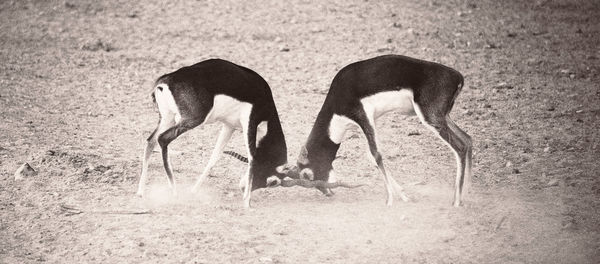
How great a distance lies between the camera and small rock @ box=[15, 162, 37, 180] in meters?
9.19

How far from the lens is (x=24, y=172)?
9.23 metres

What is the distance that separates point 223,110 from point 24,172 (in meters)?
2.38

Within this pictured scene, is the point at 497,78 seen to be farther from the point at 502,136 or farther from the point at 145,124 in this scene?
the point at 145,124

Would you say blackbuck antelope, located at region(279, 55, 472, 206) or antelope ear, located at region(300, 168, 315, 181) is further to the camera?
antelope ear, located at region(300, 168, 315, 181)

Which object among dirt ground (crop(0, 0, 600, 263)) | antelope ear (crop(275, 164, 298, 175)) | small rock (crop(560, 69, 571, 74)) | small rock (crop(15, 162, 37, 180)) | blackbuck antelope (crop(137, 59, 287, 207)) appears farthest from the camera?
small rock (crop(560, 69, 571, 74))

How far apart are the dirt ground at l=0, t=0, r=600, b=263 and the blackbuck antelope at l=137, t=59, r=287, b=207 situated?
0.41m

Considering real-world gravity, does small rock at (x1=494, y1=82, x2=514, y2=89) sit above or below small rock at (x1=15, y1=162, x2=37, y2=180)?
below

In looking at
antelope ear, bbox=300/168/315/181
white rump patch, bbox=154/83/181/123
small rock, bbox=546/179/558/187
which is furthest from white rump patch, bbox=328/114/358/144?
small rock, bbox=546/179/558/187

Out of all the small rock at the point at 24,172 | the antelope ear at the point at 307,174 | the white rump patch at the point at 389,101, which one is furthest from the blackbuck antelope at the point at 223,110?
the small rock at the point at 24,172

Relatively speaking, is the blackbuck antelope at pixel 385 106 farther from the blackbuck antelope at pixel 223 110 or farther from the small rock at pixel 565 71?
the small rock at pixel 565 71

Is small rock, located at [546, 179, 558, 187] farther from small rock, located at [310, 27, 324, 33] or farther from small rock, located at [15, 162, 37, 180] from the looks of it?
small rock, located at [310, 27, 324, 33]

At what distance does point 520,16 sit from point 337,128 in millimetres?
8892

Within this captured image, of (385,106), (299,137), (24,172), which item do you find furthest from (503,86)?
(24,172)

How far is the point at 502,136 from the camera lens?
10852 mm
